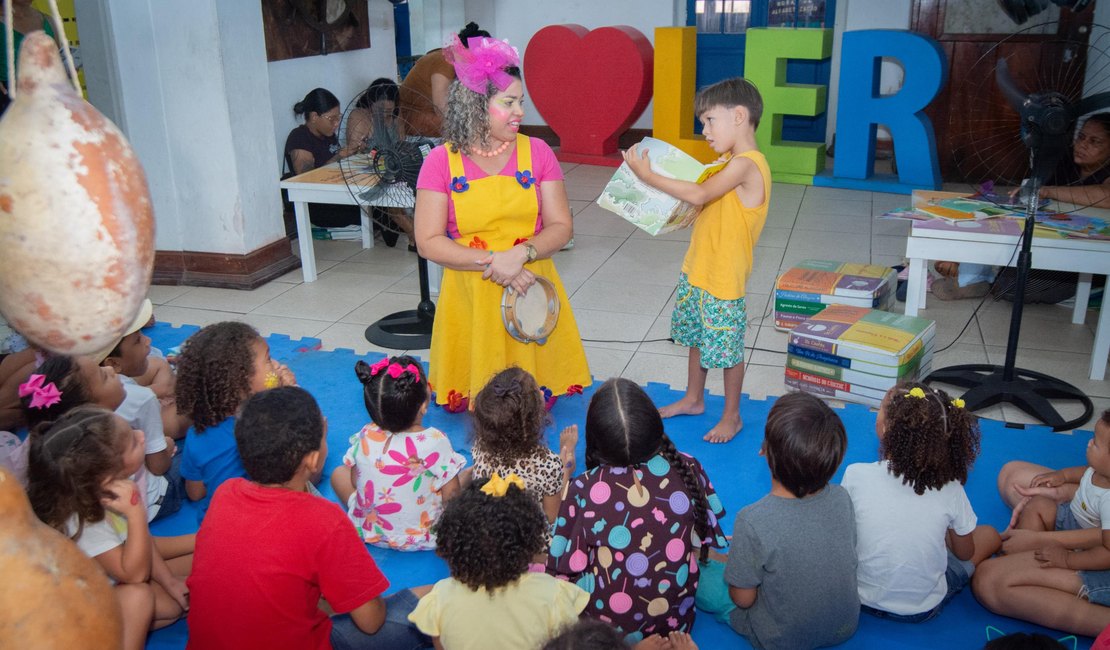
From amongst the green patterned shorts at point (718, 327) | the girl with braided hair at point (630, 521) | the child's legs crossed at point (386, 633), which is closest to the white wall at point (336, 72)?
the green patterned shorts at point (718, 327)

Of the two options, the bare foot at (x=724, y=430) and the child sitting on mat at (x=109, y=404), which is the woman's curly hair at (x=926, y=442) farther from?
the child sitting on mat at (x=109, y=404)

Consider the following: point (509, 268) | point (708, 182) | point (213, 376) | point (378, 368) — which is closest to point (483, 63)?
point (509, 268)

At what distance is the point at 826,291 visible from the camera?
462 cm

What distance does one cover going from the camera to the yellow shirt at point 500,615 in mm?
1983

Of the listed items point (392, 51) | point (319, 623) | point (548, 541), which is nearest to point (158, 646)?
point (319, 623)

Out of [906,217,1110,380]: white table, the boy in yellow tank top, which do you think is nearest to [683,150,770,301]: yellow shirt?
the boy in yellow tank top

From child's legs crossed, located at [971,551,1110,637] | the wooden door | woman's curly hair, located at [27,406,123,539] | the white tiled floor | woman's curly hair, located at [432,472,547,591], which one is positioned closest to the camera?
woman's curly hair, located at [432,472,547,591]

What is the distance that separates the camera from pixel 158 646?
2.57m

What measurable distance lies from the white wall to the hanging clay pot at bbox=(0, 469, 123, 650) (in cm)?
539

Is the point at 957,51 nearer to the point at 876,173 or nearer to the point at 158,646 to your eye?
the point at 876,173

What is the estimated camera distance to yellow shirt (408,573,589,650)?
1.98 metres

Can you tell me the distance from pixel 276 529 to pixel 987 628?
1948mm

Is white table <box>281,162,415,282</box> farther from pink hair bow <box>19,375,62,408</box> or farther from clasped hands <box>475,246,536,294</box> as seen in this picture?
pink hair bow <box>19,375,62,408</box>

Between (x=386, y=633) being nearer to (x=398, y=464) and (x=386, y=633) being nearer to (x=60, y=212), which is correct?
(x=398, y=464)
